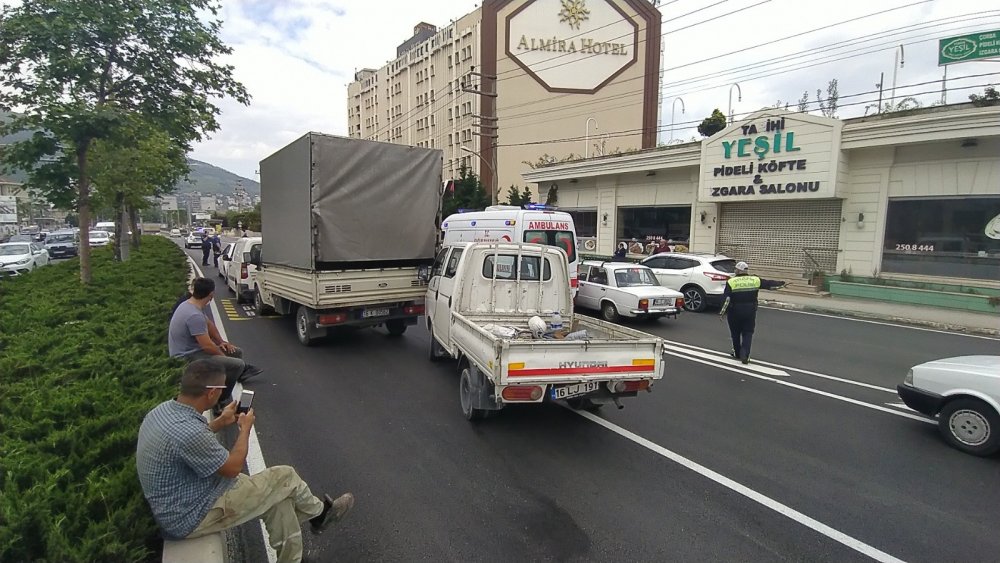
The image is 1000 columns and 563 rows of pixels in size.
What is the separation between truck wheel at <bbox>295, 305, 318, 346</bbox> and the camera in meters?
8.73

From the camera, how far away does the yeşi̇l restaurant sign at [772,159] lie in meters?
17.1

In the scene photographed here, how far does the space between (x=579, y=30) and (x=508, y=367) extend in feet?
194

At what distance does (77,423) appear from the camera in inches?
160

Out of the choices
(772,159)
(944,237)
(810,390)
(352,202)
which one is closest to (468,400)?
(352,202)

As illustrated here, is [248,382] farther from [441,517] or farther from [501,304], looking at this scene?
[441,517]

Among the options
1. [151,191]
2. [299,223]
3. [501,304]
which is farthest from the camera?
[151,191]

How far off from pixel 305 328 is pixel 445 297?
10.7ft

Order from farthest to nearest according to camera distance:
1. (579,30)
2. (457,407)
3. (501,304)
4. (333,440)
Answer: (579,30) → (501,304) → (457,407) → (333,440)

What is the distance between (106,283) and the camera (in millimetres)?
12062

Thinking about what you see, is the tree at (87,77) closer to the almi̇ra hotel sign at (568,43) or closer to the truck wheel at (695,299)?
the truck wheel at (695,299)

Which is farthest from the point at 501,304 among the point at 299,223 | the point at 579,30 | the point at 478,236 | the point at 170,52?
the point at 579,30

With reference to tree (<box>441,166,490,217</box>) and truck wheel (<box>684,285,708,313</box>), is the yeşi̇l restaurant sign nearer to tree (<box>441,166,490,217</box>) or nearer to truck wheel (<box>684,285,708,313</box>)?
truck wheel (<box>684,285,708,313</box>)

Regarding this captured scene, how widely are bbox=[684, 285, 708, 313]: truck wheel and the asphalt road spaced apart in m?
6.17

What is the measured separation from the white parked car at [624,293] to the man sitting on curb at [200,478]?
9.20 meters
